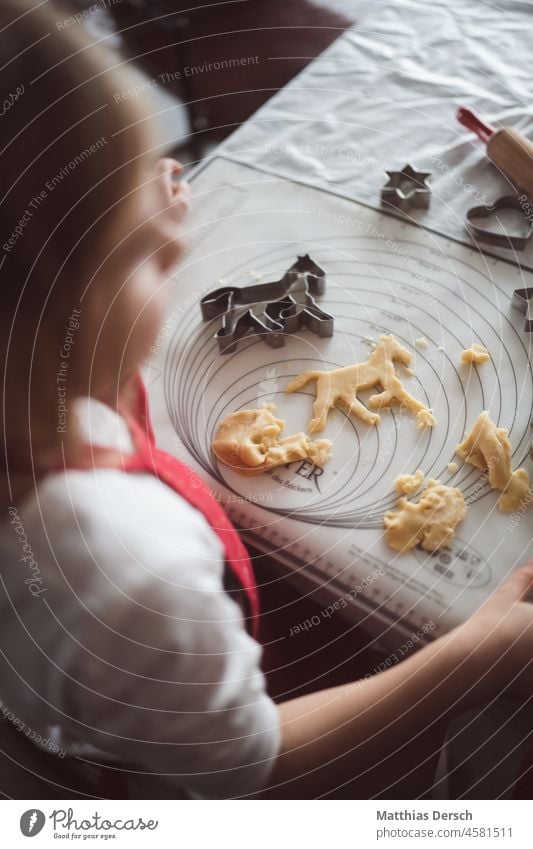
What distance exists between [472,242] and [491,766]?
1.26 ft

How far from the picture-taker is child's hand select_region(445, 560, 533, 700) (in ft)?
1.25

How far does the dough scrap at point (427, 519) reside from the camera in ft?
1.33

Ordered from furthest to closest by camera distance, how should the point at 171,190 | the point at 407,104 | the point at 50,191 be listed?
the point at 407,104 → the point at 171,190 → the point at 50,191

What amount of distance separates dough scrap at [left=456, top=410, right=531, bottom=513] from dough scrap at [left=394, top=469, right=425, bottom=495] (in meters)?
0.03

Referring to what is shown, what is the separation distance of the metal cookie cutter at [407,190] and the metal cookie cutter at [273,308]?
4.2 inches

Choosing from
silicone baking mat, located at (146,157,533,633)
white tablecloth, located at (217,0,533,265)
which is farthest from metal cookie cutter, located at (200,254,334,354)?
white tablecloth, located at (217,0,533,265)

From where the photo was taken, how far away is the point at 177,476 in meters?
0.45

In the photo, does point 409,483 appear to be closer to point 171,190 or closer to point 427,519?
point 427,519

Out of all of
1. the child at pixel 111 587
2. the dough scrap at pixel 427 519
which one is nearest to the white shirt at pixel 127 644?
the child at pixel 111 587

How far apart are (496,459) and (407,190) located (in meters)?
0.29

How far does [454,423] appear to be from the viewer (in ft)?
1.49

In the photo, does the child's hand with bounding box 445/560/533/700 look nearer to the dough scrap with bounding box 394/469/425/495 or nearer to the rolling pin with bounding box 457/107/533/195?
the dough scrap with bounding box 394/469/425/495

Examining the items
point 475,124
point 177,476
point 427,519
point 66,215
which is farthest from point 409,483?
point 475,124

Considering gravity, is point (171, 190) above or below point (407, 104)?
below
